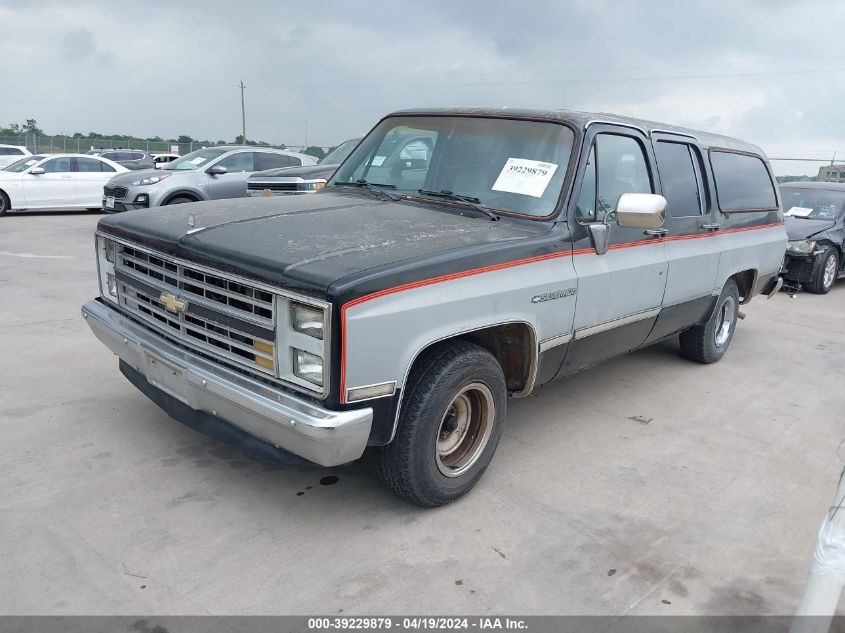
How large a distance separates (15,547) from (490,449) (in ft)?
7.43

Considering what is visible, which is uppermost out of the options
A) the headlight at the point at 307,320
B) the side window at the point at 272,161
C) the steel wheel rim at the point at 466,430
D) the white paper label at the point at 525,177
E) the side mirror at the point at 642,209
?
the white paper label at the point at 525,177

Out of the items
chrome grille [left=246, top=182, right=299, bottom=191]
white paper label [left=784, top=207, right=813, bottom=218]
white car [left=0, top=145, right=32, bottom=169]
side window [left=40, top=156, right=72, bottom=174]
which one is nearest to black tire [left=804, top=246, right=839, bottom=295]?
white paper label [left=784, top=207, right=813, bottom=218]

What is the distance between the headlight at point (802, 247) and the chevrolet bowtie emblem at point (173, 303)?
9434mm

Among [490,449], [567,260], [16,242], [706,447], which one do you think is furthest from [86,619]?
[16,242]

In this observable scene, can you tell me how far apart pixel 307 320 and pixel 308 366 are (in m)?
0.20

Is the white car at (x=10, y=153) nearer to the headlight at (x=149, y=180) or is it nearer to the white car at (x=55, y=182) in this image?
the white car at (x=55, y=182)

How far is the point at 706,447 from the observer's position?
446cm

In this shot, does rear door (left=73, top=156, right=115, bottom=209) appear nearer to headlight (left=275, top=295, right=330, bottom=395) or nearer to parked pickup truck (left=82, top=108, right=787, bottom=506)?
parked pickup truck (left=82, top=108, right=787, bottom=506)

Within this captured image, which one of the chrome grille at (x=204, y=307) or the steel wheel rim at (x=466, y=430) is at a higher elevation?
the chrome grille at (x=204, y=307)

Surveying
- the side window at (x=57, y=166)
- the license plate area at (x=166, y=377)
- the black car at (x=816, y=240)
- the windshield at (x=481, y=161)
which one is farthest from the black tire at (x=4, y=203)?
the black car at (x=816, y=240)

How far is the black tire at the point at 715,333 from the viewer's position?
5988 mm

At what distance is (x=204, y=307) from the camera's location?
3.21m

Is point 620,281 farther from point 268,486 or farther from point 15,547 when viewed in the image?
point 15,547

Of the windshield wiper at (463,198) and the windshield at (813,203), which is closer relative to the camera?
the windshield wiper at (463,198)
